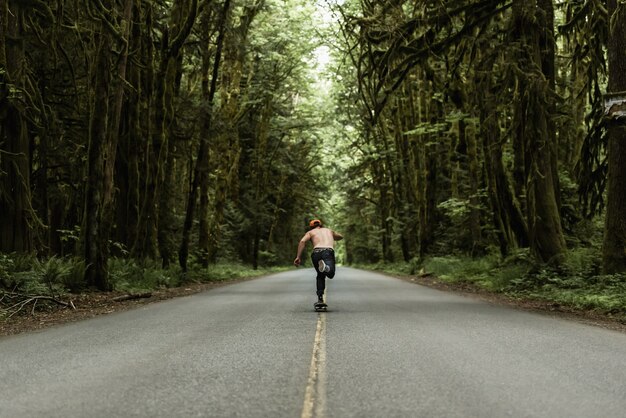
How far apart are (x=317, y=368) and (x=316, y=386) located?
0.74 metres

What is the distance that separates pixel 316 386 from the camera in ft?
16.4

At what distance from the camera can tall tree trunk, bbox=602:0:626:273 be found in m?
12.2

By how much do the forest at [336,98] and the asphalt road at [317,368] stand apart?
4475 mm

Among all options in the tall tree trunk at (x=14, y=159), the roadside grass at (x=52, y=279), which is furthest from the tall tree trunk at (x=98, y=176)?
the tall tree trunk at (x=14, y=159)

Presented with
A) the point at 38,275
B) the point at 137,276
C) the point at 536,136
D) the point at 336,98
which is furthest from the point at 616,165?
the point at 336,98

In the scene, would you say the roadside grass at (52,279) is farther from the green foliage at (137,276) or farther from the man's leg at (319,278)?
the man's leg at (319,278)

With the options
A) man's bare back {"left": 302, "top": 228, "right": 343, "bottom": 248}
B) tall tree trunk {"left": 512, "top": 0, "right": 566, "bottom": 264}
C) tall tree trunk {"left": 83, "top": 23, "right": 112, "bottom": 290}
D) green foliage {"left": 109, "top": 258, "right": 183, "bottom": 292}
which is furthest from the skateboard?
green foliage {"left": 109, "top": 258, "right": 183, "bottom": 292}

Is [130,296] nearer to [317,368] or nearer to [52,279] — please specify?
[52,279]

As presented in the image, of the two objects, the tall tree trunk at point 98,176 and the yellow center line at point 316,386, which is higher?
the tall tree trunk at point 98,176

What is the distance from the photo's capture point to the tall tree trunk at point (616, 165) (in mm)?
12180

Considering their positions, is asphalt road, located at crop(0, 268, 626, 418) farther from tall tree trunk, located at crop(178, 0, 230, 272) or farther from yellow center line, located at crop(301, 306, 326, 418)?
tall tree trunk, located at crop(178, 0, 230, 272)

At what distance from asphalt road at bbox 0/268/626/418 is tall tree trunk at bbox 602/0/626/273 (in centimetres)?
382

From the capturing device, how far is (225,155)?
107 feet

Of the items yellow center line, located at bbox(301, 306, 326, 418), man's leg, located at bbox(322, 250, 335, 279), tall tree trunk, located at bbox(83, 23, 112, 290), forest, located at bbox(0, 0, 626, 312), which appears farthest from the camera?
tall tree trunk, located at bbox(83, 23, 112, 290)
